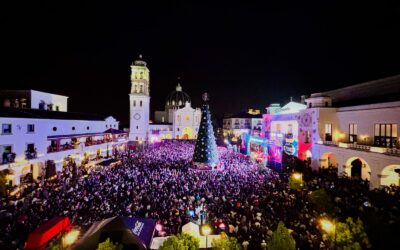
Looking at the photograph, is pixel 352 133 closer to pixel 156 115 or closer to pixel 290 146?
pixel 290 146

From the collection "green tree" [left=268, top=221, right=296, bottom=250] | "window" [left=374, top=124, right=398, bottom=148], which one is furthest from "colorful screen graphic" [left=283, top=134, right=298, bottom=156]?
"green tree" [left=268, top=221, right=296, bottom=250]

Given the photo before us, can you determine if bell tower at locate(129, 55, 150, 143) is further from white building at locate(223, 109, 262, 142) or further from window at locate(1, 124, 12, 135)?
window at locate(1, 124, 12, 135)

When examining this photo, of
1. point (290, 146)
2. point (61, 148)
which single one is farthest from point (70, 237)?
point (290, 146)

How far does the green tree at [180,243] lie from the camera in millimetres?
6526

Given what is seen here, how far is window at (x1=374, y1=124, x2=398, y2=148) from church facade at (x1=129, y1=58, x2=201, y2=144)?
1685 inches

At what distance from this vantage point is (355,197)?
1374 cm

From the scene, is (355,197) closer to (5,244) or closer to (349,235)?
(349,235)

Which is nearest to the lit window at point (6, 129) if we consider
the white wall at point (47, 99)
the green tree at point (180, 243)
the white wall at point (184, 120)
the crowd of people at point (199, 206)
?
the crowd of people at point (199, 206)

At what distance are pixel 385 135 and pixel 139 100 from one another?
158 ft

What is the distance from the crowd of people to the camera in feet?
34.7

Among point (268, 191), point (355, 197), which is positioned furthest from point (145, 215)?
point (355, 197)

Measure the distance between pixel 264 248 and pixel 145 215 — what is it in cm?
620

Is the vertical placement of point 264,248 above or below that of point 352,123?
below

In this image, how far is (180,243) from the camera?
261 inches
